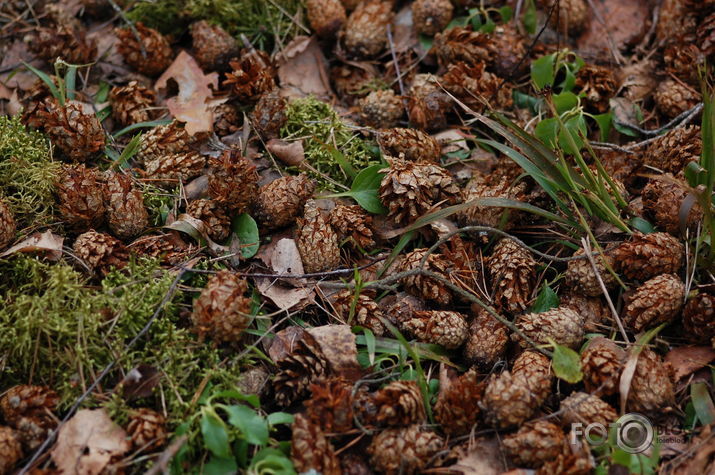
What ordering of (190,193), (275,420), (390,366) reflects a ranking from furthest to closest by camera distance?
(190,193), (390,366), (275,420)

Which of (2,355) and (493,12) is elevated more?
(493,12)

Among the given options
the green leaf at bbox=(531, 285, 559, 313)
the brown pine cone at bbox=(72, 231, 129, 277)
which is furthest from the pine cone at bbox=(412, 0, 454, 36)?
A: the brown pine cone at bbox=(72, 231, 129, 277)

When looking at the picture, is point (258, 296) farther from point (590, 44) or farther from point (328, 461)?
point (590, 44)

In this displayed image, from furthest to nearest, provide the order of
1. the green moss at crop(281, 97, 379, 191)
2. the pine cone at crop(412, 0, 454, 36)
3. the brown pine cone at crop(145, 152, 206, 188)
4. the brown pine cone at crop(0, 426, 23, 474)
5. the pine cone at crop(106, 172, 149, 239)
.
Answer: the pine cone at crop(412, 0, 454, 36) < the green moss at crop(281, 97, 379, 191) < the brown pine cone at crop(145, 152, 206, 188) < the pine cone at crop(106, 172, 149, 239) < the brown pine cone at crop(0, 426, 23, 474)

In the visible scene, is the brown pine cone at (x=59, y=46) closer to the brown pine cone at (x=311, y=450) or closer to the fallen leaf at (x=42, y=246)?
the fallen leaf at (x=42, y=246)

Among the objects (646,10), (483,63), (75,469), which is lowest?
(75,469)

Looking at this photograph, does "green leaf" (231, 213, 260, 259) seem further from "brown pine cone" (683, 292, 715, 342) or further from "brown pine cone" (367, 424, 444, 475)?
"brown pine cone" (683, 292, 715, 342)

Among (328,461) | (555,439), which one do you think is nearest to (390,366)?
(328,461)
